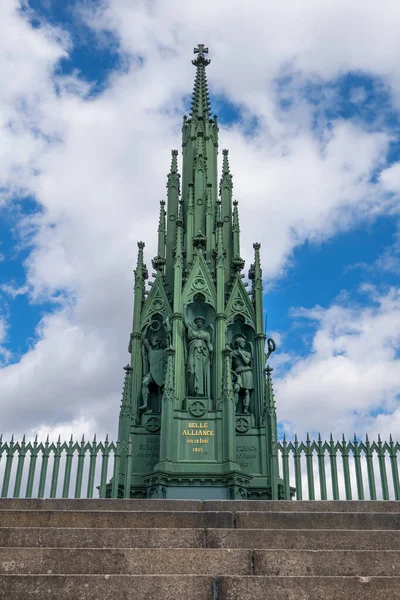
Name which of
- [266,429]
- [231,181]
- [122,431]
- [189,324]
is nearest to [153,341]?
[189,324]

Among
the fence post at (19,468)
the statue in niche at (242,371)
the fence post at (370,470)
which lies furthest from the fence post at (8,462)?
the fence post at (370,470)

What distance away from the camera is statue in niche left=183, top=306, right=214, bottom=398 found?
23891mm

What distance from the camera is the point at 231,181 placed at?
31.0 metres

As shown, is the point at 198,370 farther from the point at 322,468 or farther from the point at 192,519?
the point at 192,519

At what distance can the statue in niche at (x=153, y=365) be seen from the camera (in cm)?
2495

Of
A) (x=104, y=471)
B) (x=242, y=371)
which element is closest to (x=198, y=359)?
(x=242, y=371)

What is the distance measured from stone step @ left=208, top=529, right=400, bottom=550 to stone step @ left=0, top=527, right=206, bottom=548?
170mm

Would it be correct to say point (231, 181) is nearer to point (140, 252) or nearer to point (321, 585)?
point (140, 252)

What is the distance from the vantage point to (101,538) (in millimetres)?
9133

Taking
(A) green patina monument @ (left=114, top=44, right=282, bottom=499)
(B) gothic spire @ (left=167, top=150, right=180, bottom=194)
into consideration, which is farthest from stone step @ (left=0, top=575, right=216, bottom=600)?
(B) gothic spire @ (left=167, top=150, right=180, bottom=194)

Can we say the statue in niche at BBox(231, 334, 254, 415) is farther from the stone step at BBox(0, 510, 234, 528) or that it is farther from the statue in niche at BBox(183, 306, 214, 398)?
the stone step at BBox(0, 510, 234, 528)

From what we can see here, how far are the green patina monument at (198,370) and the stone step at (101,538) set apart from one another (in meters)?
12.7

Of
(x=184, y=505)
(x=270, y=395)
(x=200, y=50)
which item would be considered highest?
(x=200, y=50)

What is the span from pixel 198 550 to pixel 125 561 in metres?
0.96
